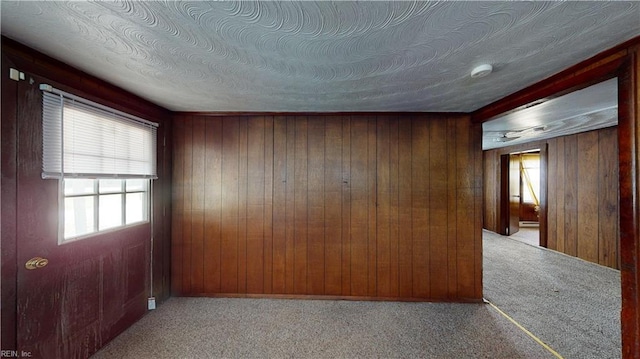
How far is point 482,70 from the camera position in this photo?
152cm

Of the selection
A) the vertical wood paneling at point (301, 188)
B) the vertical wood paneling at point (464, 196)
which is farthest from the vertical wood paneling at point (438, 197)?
the vertical wood paneling at point (301, 188)

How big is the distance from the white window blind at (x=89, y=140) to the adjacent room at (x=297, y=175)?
16mm

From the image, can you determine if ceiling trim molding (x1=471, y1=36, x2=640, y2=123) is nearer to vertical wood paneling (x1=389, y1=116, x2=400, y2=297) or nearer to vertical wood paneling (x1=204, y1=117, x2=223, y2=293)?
vertical wood paneling (x1=389, y1=116, x2=400, y2=297)

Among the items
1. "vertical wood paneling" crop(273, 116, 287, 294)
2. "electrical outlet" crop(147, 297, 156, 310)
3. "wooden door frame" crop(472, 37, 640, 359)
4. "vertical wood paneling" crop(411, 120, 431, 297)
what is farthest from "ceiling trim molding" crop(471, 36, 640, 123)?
"electrical outlet" crop(147, 297, 156, 310)

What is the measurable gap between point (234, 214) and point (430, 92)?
2.38 meters

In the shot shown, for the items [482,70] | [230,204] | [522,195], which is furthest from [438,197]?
[522,195]

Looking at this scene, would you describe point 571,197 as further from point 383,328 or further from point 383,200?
point 383,328

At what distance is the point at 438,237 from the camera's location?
259 centimetres

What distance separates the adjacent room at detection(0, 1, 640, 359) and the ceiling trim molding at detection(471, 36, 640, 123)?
0.01m

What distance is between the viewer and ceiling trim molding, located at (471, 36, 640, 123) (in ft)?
4.34

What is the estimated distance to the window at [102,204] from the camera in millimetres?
1643

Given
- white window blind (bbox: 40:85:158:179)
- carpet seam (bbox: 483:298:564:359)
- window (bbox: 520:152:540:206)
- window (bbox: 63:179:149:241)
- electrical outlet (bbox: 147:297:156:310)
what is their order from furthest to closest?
window (bbox: 520:152:540:206) → electrical outlet (bbox: 147:297:156:310) → carpet seam (bbox: 483:298:564:359) → window (bbox: 63:179:149:241) → white window blind (bbox: 40:85:158:179)

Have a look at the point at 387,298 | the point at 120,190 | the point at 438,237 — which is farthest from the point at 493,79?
the point at 120,190

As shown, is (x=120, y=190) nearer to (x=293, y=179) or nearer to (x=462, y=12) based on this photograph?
(x=293, y=179)
